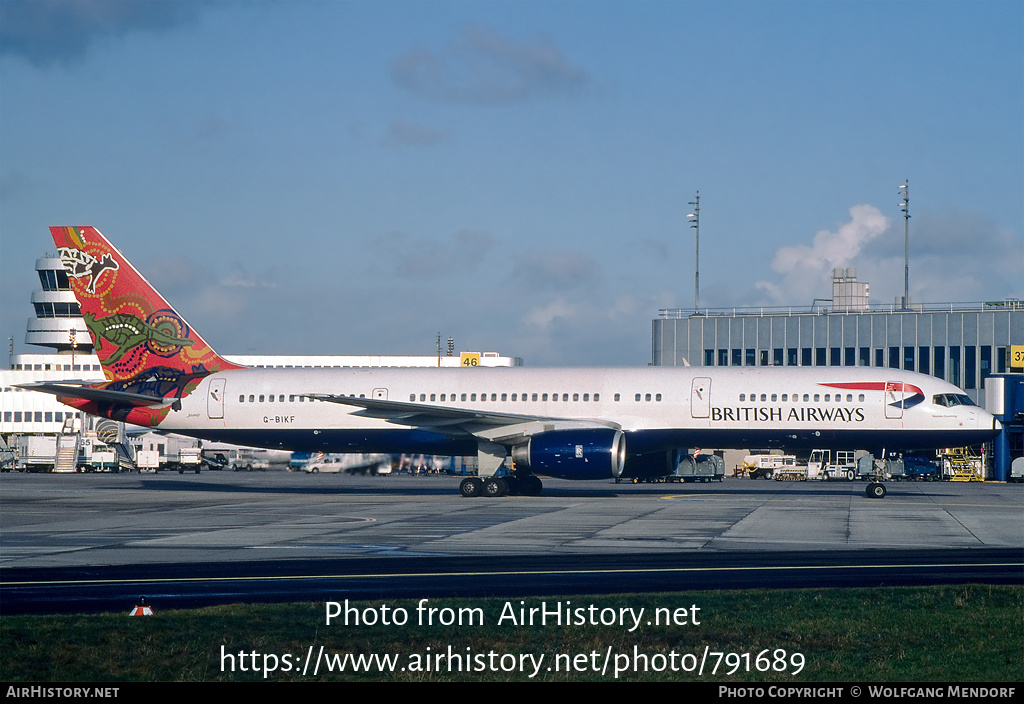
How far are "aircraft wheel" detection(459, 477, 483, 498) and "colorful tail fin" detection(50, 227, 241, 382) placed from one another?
36.9 feet

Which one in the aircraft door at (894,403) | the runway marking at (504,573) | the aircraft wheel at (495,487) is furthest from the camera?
the aircraft wheel at (495,487)

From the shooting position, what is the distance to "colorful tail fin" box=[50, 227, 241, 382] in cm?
4278

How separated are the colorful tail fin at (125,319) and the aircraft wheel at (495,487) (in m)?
11.9

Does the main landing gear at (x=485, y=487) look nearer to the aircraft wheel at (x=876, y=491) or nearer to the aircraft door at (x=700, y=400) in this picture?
the aircraft door at (x=700, y=400)

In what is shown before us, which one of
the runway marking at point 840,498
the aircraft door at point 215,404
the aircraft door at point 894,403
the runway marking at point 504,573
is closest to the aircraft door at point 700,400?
the runway marking at point 840,498

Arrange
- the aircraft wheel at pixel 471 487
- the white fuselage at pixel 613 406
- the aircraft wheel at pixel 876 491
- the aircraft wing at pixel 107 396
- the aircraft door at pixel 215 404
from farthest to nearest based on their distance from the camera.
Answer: the aircraft door at pixel 215 404
the aircraft wing at pixel 107 396
the aircraft wheel at pixel 471 487
the aircraft wheel at pixel 876 491
the white fuselage at pixel 613 406

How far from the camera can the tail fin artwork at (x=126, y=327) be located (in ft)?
139

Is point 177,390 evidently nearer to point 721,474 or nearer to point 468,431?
point 468,431

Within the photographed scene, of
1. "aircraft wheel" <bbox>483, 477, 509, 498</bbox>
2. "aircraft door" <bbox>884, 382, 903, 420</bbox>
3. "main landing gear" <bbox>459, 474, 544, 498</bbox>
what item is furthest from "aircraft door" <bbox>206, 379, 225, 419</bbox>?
"aircraft door" <bbox>884, 382, 903, 420</bbox>

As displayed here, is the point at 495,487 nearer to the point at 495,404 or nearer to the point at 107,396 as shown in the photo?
the point at 495,404

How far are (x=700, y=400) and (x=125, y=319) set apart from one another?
23.0 m

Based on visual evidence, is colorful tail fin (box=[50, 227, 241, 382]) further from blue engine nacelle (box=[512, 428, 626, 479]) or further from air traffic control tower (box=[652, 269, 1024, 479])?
air traffic control tower (box=[652, 269, 1024, 479])

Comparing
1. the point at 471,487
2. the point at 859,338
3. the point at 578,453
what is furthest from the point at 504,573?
the point at 859,338

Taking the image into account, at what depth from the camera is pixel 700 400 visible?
1512 inches
